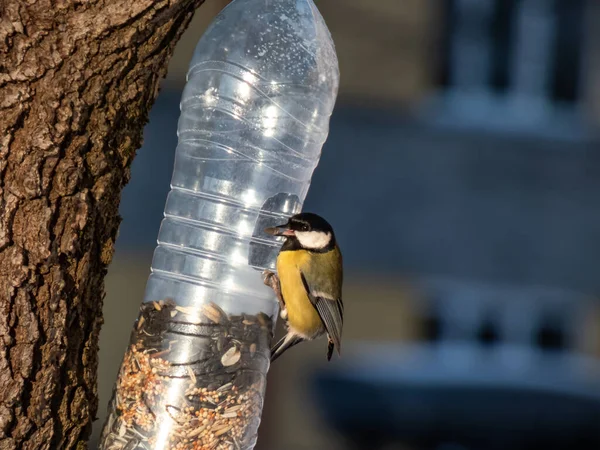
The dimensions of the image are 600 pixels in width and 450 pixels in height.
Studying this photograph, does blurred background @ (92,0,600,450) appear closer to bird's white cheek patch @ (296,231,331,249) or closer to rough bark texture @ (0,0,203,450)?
bird's white cheek patch @ (296,231,331,249)

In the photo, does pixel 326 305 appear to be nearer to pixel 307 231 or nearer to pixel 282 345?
pixel 282 345

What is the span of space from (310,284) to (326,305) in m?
0.14

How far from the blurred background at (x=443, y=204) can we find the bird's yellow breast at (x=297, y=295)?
4697 millimetres

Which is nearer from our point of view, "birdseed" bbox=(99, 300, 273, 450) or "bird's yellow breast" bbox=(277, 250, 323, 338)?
"birdseed" bbox=(99, 300, 273, 450)

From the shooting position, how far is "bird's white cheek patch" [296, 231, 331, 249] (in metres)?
3.14

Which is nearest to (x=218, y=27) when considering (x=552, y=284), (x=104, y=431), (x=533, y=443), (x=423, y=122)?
(x=104, y=431)

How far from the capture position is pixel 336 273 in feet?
11.5

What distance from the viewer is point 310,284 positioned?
11.0 ft

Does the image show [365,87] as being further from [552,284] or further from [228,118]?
[228,118]

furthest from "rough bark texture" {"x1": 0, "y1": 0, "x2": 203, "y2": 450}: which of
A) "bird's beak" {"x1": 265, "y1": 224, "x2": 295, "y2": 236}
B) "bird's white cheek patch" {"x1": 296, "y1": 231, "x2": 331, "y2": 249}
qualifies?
"bird's white cheek patch" {"x1": 296, "y1": 231, "x2": 331, "y2": 249}

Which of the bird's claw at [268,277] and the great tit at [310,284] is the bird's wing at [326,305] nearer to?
the great tit at [310,284]

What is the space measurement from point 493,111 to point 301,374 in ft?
10.00

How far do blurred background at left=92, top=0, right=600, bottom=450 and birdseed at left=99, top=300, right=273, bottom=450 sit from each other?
5292 mm

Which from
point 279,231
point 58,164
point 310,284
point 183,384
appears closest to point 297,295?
point 310,284
